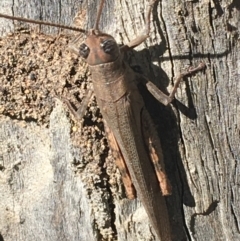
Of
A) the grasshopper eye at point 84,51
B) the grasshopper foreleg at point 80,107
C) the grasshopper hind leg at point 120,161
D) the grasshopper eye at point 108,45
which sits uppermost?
the grasshopper eye at point 84,51

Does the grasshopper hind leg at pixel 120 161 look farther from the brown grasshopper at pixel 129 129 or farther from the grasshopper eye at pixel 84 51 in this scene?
the grasshopper eye at pixel 84 51

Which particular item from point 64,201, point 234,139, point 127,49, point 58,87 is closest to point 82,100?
point 58,87

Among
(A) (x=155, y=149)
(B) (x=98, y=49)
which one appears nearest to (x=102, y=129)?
(A) (x=155, y=149)

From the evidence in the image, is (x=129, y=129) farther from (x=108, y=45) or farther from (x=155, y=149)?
(x=108, y=45)

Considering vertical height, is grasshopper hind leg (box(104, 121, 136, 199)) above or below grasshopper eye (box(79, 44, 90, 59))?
below

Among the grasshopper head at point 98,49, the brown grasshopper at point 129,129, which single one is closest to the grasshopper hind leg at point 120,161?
the brown grasshopper at point 129,129

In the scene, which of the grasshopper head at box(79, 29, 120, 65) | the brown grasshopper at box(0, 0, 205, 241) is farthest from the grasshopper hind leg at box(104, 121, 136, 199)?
the grasshopper head at box(79, 29, 120, 65)

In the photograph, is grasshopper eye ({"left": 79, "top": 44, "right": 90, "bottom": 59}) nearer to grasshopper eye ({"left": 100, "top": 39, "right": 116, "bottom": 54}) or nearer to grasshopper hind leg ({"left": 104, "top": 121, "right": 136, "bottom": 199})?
grasshopper eye ({"left": 100, "top": 39, "right": 116, "bottom": 54})
